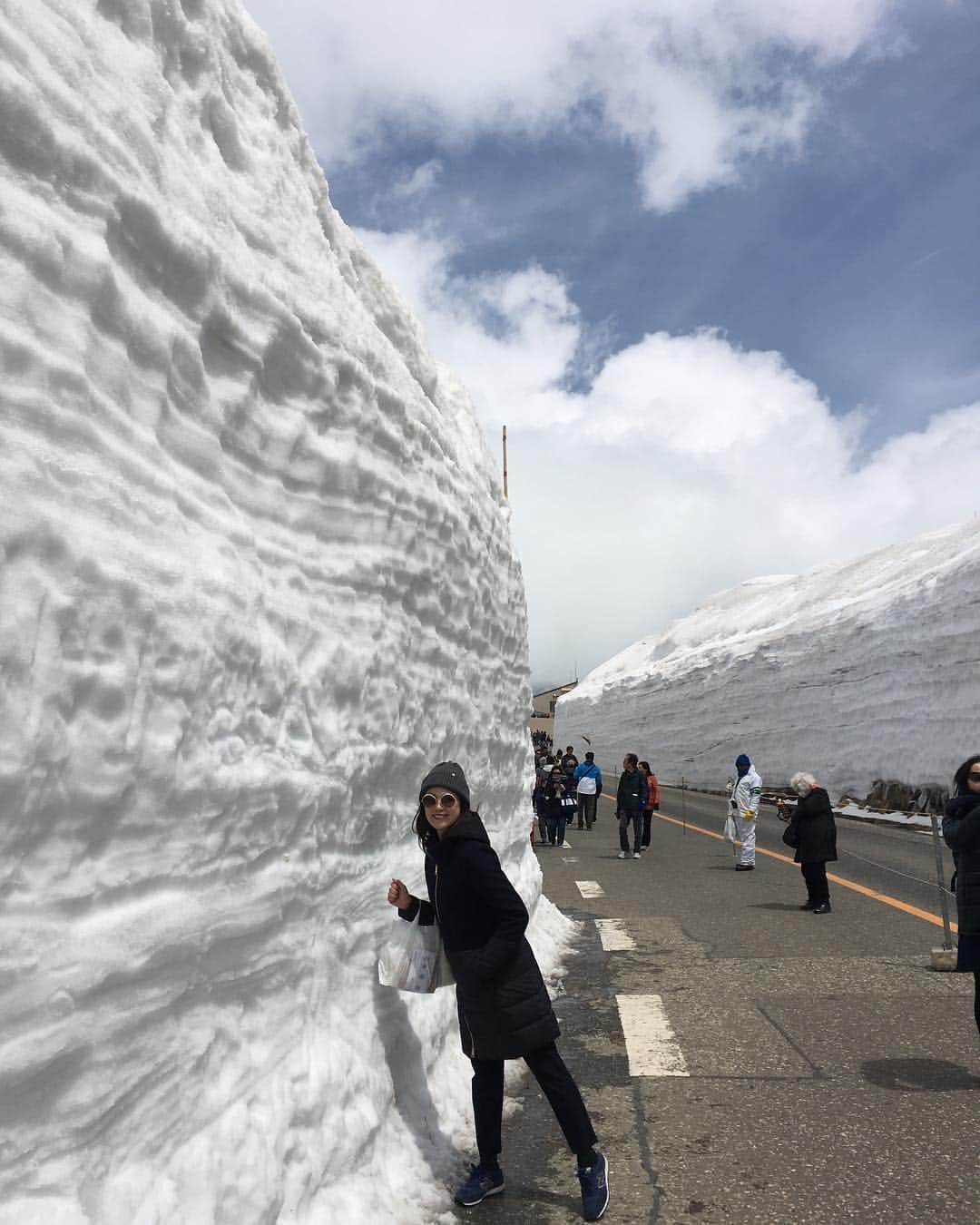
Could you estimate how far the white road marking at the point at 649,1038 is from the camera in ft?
16.5

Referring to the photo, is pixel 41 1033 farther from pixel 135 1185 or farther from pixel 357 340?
pixel 357 340

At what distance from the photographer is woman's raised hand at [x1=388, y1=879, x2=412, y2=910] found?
3.79 m

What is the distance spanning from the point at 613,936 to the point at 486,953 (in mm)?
5047

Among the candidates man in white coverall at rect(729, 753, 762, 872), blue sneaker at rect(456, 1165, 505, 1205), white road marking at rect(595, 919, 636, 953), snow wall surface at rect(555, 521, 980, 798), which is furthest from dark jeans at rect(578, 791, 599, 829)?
blue sneaker at rect(456, 1165, 505, 1205)

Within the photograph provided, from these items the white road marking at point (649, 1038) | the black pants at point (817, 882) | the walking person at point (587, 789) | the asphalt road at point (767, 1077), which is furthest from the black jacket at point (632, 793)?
the white road marking at point (649, 1038)

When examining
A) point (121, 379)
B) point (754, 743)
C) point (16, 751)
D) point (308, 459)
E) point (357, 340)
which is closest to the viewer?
point (16, 751)

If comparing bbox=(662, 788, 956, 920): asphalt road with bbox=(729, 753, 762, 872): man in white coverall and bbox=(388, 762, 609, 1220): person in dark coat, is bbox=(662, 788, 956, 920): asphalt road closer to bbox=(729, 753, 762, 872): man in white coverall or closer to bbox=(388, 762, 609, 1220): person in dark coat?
bbox=(729, 753, 762, 872): man in white coverall

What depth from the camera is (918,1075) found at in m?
4.80

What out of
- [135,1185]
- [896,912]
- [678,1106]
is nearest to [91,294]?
[135,1185]

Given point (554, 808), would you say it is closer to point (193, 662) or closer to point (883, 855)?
point (883, 855)

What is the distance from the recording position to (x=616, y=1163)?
12.9 ft

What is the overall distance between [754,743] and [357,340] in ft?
108

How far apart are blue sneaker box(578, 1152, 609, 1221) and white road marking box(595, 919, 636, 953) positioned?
4.19 m

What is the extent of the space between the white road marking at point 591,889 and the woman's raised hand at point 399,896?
271 inches
